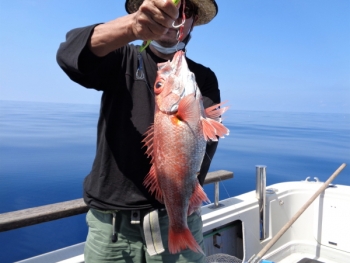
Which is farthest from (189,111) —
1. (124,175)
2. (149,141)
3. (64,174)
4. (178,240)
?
(64,174)

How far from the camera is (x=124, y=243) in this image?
1.61 meters

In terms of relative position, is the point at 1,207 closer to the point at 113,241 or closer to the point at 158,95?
the point at 113,241

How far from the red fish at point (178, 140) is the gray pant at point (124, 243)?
0.21m

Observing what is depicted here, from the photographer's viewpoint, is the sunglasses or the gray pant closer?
the gray pant

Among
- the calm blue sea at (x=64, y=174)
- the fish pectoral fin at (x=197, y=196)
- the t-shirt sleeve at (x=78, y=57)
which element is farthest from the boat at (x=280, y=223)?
the t-shirt sleeve at (x=78, y=57)

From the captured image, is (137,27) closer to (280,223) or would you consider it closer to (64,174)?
(280,223)

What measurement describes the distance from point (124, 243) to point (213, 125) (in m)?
0.90

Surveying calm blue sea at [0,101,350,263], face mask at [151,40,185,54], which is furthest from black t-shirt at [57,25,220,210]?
calm blue sea at [0,101,350,263]

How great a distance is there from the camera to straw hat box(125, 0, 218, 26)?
1.90 metres

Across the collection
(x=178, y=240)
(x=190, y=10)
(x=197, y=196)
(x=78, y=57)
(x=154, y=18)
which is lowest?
(x=178, y=240)

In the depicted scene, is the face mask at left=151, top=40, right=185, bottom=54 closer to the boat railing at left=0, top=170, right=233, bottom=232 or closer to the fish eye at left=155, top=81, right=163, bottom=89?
the fish eye at left=155, top=81, right=163, bottom=89

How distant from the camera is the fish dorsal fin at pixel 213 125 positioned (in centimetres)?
136

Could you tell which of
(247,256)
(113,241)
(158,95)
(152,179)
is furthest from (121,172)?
(247,256)

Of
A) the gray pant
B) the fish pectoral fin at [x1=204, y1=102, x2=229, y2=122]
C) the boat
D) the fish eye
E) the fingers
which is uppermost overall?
the fingers
